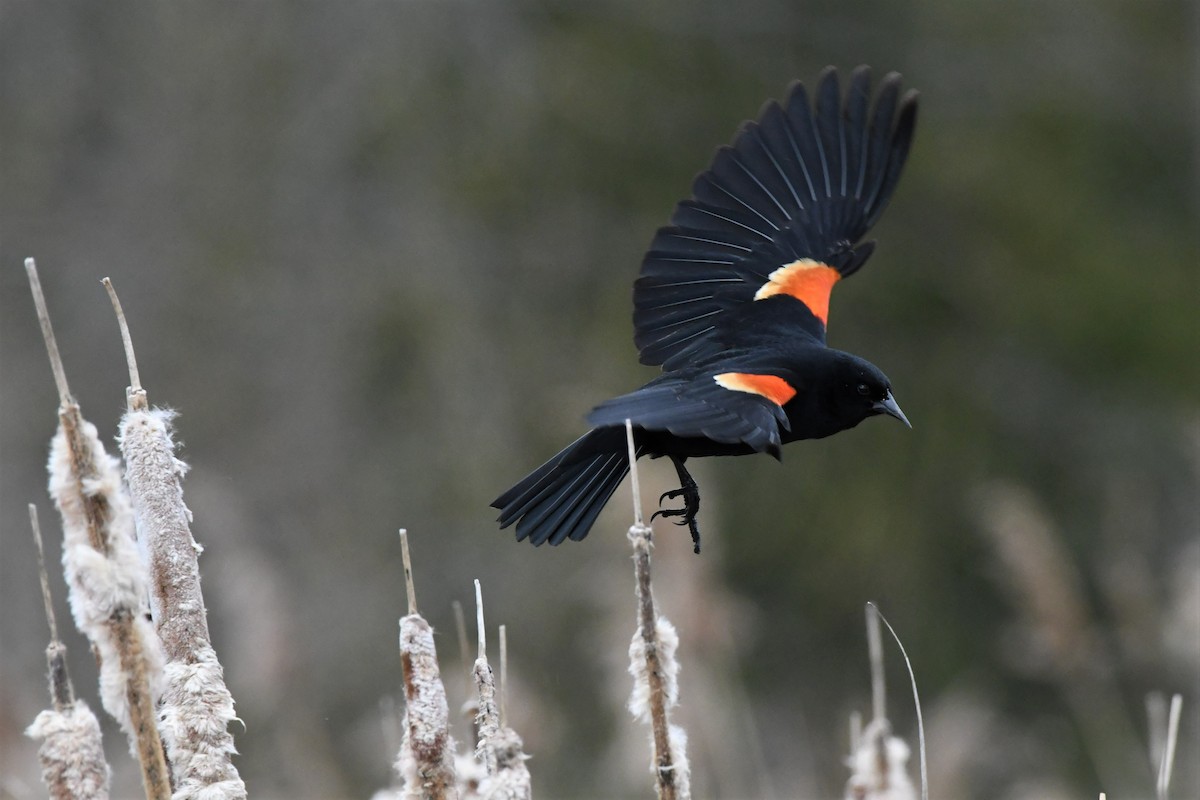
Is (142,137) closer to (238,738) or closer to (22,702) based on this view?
(238,738)

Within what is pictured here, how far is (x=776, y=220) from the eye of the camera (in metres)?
3.61

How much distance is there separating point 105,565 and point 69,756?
26 centimetres

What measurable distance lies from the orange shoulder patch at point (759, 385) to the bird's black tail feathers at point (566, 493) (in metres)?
0.24

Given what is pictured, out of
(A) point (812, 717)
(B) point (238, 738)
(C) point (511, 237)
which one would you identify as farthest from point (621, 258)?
(B) point (238, 738)

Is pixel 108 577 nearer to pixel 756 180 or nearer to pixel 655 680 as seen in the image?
pixel 655 680

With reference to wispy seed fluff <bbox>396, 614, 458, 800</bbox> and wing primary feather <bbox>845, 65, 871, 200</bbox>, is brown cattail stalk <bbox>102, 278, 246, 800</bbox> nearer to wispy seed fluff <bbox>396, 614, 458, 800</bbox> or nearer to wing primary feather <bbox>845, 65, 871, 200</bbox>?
wispy seed fluff <bbox>396, 614, 458, 800</bbox>

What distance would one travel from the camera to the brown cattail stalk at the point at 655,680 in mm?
1639

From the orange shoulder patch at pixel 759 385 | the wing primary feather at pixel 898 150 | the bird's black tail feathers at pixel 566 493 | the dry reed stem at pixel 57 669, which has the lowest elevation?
the dry reed stem at pixel 57 669

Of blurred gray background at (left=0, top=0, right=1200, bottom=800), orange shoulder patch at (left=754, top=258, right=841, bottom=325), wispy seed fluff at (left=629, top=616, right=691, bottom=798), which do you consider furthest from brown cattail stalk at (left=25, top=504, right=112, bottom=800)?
blurred gray background at (left=0, top=0, right=1200, bottom=800)

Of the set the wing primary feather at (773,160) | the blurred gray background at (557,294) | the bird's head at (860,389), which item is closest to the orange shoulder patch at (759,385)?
the bird's head at (860,389)

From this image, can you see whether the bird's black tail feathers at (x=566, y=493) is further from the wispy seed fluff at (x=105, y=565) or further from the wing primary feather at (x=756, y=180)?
the wispy seed fluff at (x=105, y=565)

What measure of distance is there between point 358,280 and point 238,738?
2.95 metres

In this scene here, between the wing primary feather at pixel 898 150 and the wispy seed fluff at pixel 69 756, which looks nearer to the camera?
the wispy seed fluff at pixel 69 756

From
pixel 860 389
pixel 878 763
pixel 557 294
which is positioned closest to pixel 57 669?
pixel 878 763
